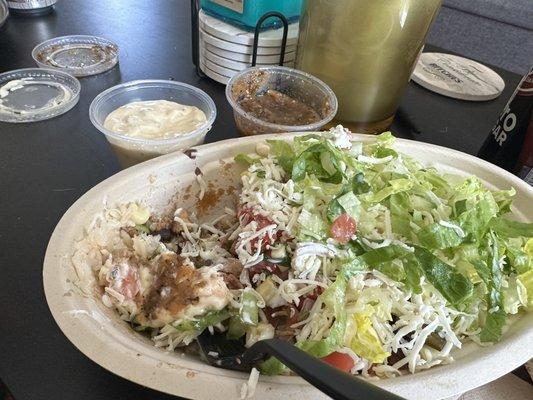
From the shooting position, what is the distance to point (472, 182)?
2.38 feet

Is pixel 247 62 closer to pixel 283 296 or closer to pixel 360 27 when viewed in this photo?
pixel 360 27

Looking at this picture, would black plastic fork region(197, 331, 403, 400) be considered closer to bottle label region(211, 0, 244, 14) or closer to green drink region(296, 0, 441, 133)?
green drink region(296, 0, 441, 133)

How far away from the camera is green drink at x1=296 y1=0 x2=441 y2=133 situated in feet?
2.83

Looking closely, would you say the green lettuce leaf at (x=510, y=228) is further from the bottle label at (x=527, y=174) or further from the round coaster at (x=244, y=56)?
the round coaster at (x=244, y=56)

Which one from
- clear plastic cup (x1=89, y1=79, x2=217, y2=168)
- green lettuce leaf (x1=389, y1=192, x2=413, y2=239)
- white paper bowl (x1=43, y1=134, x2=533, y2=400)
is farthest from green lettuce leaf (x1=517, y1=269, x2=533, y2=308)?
clear plastic cup (x1=89, y1=79, x2=217, y2=168)

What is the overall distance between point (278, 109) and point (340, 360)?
565mm

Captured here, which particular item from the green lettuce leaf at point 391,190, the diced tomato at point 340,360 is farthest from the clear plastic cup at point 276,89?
the diced tomato at point 340,360

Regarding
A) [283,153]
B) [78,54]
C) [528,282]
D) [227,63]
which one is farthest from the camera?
[78,54]

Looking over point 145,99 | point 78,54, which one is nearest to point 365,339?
point 145,99

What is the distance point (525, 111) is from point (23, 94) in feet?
3.56

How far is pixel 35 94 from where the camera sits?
3.59 ft

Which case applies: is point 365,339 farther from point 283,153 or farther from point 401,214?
point 283,153

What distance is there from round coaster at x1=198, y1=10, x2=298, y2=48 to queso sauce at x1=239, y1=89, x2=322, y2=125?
0.14 metres

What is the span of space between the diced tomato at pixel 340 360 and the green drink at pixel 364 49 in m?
0.60
